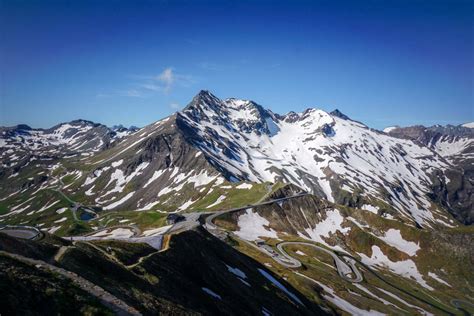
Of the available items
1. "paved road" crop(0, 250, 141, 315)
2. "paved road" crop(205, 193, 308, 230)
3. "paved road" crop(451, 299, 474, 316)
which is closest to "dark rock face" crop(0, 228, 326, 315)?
"paved road" crop(0, 250, 141, 315)

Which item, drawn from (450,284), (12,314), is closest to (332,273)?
(450,284)

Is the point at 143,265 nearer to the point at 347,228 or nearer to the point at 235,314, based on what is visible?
the point at 235,314

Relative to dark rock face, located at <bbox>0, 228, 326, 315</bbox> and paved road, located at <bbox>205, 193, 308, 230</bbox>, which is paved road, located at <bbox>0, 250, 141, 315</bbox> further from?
paved road, located at <bbox>205, 193, 308, 230</bbox>

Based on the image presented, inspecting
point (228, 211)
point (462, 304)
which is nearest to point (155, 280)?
point (228, 211)

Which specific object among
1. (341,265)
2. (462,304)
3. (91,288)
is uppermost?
(91,288)

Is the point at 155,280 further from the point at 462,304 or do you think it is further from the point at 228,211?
the point at 462,304

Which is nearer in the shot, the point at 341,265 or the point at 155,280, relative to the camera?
the point at 155,280

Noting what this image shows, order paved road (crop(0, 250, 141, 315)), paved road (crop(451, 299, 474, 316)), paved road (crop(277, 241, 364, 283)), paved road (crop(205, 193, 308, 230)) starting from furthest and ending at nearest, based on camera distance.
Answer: paved road (crop(205, 193, 308, 230))
paved road (crop(451, 299, 474, 316))
paved road (crop(277, 241, 364, 283))
paved road (crop(0, 250, 141, 315))

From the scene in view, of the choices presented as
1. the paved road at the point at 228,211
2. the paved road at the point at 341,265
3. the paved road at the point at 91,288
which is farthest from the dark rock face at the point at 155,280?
the paved road at the point at 228,211
